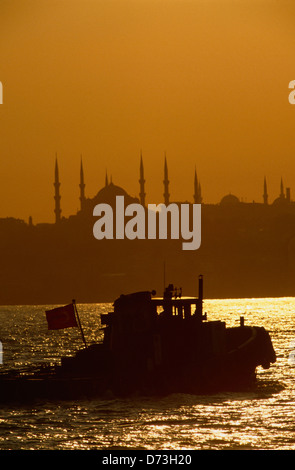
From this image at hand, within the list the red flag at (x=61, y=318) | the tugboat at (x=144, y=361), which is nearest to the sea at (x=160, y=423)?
the tugboat at (x=144, y=361)

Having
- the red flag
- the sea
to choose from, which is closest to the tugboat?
the sea

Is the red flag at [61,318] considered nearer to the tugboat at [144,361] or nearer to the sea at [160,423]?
the tugboat at [144,361]

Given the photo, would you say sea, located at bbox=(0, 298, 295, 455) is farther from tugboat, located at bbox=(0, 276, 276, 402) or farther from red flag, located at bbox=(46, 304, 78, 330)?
red flag, located at bbox=(46, 304, 78, 330)

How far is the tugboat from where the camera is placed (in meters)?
50.7

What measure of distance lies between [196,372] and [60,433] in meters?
9.79

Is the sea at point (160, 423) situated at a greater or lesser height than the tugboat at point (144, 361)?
lesser

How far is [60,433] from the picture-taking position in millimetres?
43656

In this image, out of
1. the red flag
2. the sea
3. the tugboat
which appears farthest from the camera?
the red flag

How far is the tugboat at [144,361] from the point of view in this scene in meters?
50.7

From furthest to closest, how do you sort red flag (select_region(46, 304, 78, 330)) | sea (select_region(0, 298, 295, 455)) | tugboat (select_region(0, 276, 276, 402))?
red flag (select_region(46, 304, 78, 330))
tugboat (select_region(0, 276, 276, 402))
sea (select_region(0, 298, 295, 455))

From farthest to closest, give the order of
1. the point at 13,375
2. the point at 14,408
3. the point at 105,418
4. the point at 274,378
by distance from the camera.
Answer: the point at 274,378 < the point at 13,375 < the point at 14,408 < the point at 105,418
